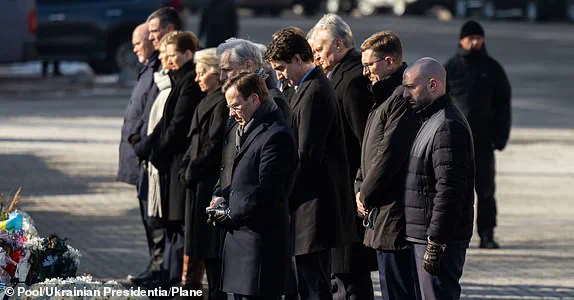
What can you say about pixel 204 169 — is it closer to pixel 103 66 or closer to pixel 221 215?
pixel 221 215

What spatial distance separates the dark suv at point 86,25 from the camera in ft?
83.7

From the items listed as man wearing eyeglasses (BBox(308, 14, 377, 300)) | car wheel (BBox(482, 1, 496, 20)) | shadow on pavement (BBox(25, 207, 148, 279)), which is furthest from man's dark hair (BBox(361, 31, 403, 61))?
car wheel (BBox(482, 1, 496, 20))

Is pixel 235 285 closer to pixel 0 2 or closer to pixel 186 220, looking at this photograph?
pixel 186 220

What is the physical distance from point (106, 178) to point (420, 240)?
8.19 metres

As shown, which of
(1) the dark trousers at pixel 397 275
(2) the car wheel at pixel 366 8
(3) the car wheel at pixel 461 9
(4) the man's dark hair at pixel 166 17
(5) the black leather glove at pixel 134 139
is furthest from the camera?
(2) the car wheel at pixel 366 8

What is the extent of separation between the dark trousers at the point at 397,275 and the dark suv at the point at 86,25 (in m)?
17.9

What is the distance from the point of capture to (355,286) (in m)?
8.78

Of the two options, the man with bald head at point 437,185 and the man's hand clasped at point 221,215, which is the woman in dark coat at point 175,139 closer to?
the man's hand clasped at point 221,215

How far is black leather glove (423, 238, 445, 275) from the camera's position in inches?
290

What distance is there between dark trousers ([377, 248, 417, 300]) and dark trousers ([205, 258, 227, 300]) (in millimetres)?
1466

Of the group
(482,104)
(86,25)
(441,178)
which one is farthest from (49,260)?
(86,25)

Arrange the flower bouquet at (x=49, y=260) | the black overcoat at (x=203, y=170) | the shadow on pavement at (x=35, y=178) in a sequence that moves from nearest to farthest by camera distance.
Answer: the flower bouquet at (x=49, y=260) → the black overcoat at (x=203, y=170) → the shadow on pavement at (x=35, y=178)

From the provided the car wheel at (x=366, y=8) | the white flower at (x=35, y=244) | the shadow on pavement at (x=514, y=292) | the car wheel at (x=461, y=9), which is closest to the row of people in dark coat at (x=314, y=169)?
the white flower at (x=35, y=244)

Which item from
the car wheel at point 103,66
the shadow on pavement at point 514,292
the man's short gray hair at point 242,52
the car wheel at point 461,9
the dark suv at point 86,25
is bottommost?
the car wheel at point 461,9
